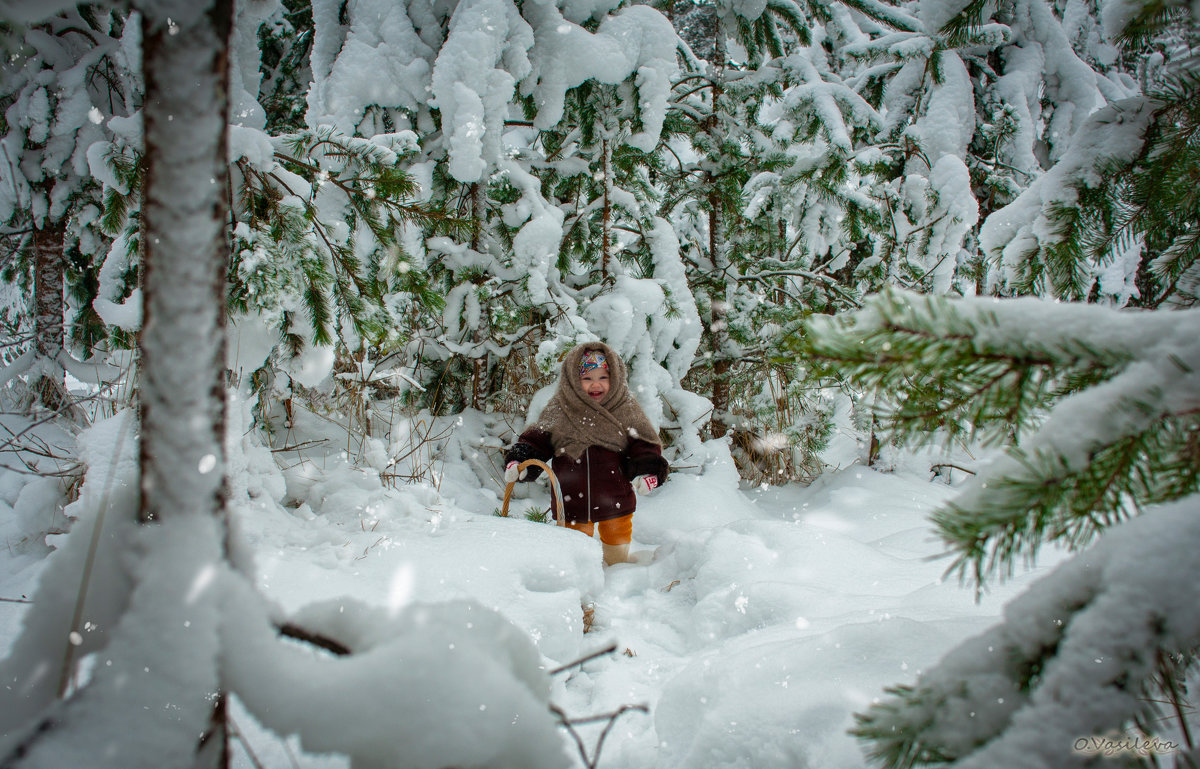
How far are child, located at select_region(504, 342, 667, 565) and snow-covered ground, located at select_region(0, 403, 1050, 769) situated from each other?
1.23 feet

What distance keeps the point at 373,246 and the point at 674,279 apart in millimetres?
2072

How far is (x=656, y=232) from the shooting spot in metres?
4.03

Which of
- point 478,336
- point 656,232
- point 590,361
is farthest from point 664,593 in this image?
point 656,232

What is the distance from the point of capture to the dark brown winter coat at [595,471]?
3289 millimetres

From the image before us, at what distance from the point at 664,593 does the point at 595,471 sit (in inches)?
33.7

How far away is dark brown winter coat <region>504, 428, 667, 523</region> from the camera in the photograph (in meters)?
3.29

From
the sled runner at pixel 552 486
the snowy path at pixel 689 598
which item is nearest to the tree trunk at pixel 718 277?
the snowy path at pixel 689 598

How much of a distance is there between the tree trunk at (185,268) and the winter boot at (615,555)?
287cm

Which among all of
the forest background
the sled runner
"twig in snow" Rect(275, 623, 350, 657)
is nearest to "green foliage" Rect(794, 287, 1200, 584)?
the forest background

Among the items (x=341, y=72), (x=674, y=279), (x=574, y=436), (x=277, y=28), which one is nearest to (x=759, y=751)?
(x=574, y=436)

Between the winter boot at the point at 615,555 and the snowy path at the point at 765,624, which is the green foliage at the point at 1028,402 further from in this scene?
the winter boot at the point at 615,555

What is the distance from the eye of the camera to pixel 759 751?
1.22 meters

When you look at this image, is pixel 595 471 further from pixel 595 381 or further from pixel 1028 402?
pixel 1028 402

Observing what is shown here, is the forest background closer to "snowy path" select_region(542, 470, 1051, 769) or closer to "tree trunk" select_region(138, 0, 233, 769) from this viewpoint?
"tree trunk" select_region(138, 0, 233, 769)
